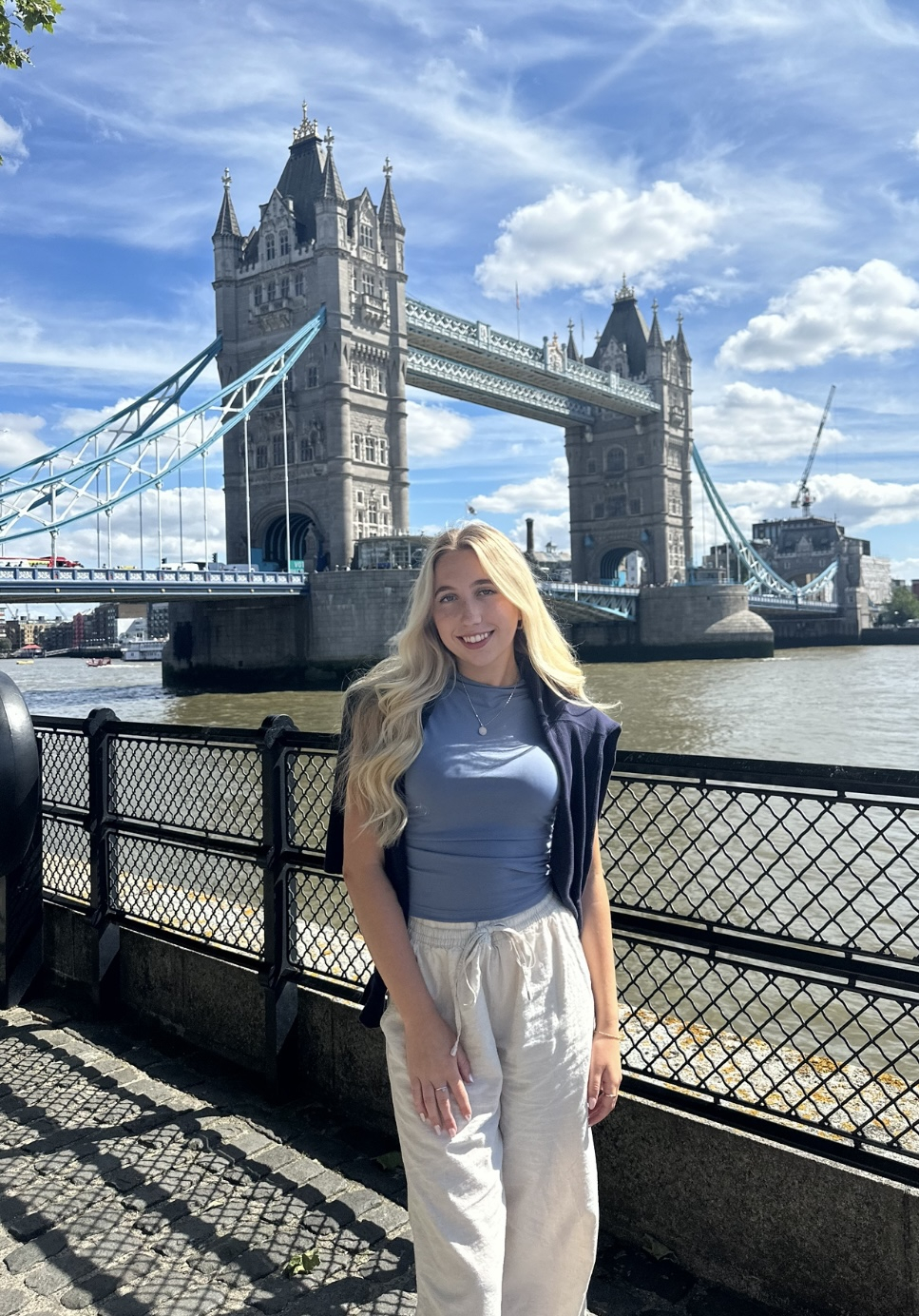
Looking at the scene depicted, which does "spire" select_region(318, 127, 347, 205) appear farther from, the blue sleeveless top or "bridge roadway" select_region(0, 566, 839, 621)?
the blue sleeveless top

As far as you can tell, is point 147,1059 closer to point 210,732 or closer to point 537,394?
point 210,732

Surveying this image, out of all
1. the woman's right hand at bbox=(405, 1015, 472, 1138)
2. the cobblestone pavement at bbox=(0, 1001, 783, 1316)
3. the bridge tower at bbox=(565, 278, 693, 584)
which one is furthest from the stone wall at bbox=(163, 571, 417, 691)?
the bridge tower at bbox=(565, 278, 693, 584)

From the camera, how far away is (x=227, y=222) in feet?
128

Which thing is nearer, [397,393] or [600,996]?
[600,996]

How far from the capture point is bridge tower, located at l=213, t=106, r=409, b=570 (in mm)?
35906

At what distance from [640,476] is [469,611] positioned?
2221 inches

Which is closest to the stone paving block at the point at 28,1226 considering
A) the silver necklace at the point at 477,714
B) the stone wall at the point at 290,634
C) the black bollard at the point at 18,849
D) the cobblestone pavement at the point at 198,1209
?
the cobblestone pavement at the point at 198,1209

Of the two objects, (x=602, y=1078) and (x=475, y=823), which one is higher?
(x=475, y=823)

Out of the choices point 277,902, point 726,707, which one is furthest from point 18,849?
point 726,707

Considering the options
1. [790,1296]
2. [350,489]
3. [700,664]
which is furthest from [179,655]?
[790,1296]

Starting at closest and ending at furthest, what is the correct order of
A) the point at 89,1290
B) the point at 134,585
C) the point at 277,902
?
1. the point at 89,1290
2. the point at 277,902
3. the point at 134,585

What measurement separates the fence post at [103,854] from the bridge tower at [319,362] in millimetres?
32229

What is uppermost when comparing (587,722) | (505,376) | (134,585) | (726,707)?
(505,376)

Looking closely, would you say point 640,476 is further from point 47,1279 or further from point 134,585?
point 47,1279
